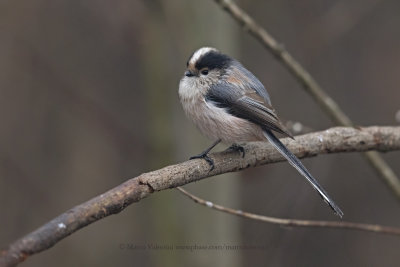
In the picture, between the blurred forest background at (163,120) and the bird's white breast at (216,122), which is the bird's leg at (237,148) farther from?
the blurred forest background at (163,120)

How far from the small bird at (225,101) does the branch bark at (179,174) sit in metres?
0.10

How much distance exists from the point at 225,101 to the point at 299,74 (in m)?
0.49

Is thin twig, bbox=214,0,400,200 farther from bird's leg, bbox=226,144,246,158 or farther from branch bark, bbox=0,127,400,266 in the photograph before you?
bird's leg, bbox=226,144,246,158

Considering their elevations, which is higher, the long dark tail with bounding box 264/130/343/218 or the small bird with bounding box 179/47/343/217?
the small bird with bounding box 179/47/343/217

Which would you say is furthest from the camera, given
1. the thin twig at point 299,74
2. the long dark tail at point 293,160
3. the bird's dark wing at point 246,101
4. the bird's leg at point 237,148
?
the thin twig at point 299,74

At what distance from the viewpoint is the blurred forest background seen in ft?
13.9

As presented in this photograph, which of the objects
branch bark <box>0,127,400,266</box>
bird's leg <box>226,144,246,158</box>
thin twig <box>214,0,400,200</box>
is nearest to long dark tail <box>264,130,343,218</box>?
branch bark <box>0,127,400,266</box>

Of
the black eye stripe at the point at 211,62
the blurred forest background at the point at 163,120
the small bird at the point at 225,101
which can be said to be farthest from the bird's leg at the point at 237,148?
the blurred forest background at the point at 163,120

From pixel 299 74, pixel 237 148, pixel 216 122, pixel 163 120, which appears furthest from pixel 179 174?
pixel 163 120

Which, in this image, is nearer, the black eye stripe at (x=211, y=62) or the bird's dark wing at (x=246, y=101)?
the bird's dark wing at (x=246, y=101)

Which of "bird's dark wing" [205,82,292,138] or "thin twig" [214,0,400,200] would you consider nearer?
"bird's dark wing" [205,82,292,138]

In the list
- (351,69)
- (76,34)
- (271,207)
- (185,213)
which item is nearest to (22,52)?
(76,34)

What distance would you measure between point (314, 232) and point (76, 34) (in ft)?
10.6

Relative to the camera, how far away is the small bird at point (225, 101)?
3.02m
